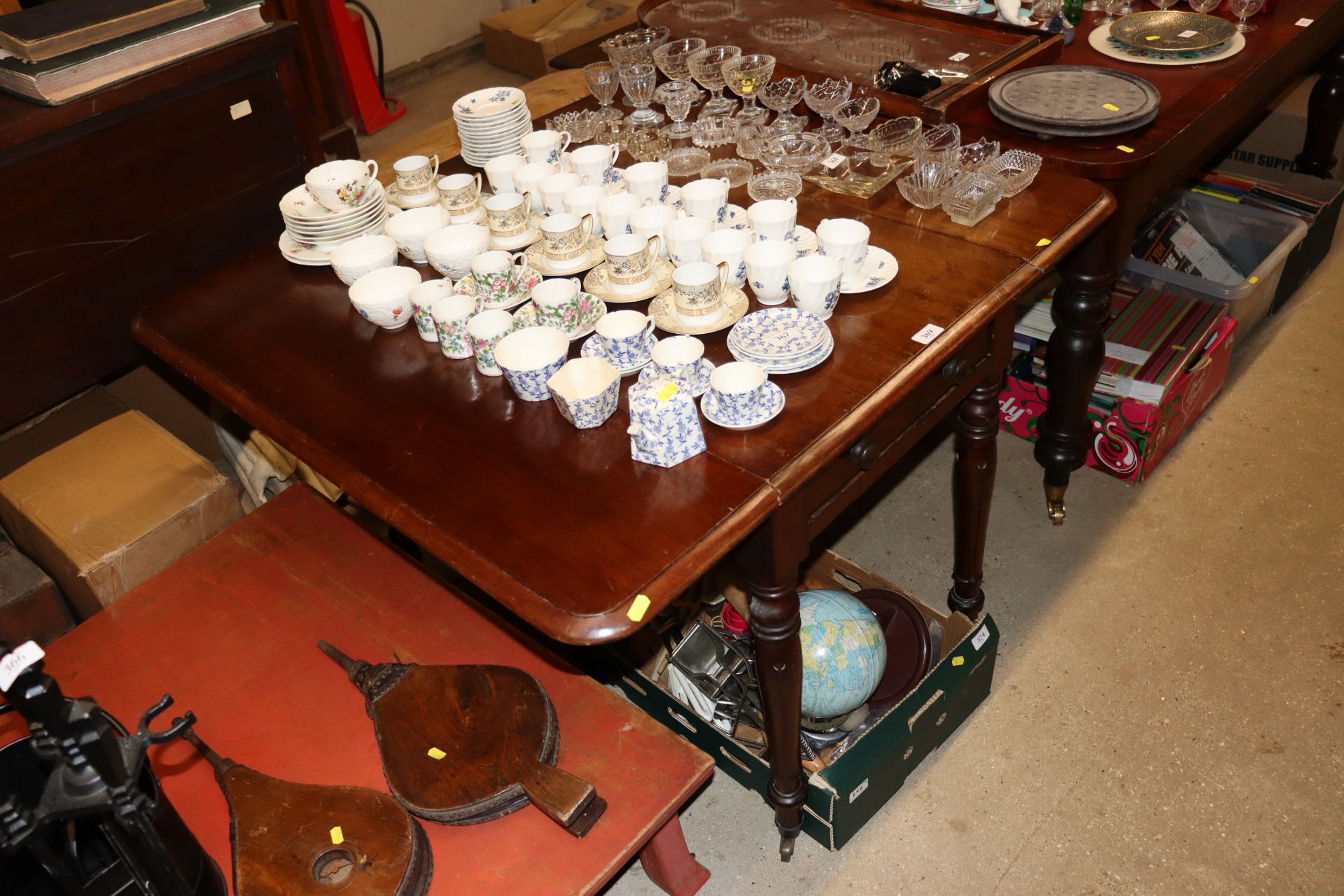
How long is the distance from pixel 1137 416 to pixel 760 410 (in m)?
1.25

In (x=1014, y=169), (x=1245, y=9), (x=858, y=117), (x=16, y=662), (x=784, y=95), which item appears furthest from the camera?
(x=1245, y=9)

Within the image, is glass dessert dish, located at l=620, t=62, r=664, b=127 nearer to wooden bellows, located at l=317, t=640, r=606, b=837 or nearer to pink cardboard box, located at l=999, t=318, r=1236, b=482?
pink cardboard box, located at l=999, t=318, r=1236, b=482

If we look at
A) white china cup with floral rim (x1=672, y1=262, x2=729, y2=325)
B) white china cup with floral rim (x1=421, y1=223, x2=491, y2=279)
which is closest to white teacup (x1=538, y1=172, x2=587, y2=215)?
white china cup with floral rim (x1=421, y1=223, x2=491, y2=279)

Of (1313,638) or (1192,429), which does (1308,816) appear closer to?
(1313,638)

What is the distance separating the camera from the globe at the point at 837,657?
171cm

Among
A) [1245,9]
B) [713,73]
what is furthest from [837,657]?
[1245,9]

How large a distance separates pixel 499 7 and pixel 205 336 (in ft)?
12.2

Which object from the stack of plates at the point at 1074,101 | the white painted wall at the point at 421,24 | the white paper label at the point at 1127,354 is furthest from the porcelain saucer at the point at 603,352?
the white painted wall at the point at 421,24

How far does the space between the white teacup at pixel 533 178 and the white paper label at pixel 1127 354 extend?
Answer: 1234mm

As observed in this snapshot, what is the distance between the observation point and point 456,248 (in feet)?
5.38

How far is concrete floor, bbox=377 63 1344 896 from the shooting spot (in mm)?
1725

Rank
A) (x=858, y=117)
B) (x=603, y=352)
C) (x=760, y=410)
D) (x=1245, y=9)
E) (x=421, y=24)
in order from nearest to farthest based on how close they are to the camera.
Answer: (x=760, y=410) < (x=603, y=352) < (x=858, y=117) < (x=1245, y=9) < (x=421, y=24)

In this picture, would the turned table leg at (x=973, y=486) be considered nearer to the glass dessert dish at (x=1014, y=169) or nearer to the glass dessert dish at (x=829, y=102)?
the glass dessert dish at (x=1014, y=169)

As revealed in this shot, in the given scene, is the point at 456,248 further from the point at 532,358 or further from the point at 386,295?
the point at 532,358
